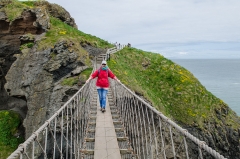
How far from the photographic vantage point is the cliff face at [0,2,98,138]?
42.1 ft

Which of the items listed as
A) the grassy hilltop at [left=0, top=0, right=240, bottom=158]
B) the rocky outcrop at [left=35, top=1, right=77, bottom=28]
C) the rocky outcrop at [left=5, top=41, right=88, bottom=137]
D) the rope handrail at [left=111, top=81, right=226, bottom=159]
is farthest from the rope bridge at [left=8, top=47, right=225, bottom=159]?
the rocky outcrop at [left=35, top=1, right=77, bottom=28]

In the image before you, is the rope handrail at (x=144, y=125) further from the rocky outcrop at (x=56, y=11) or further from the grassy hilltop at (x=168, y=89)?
the rocky outcrop at (x=56, y=11)

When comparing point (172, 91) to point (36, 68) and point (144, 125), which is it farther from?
point (144, 125)

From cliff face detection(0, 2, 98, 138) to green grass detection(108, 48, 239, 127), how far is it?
3777mm

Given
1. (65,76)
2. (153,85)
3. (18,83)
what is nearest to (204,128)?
(153,85)

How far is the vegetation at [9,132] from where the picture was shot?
14892 mm

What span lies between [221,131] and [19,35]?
18081 millimetres

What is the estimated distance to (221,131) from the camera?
53.8ft

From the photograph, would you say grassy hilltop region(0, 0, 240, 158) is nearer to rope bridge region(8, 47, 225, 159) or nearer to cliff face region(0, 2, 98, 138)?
cliff face region(0, 2, 98, 138)

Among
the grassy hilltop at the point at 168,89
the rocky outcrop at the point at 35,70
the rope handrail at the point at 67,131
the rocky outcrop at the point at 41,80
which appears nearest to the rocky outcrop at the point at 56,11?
the grassy hilltop at the point at 168,89

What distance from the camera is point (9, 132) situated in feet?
52.7

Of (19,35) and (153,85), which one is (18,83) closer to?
(19,35)

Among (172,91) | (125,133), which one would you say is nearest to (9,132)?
(125,133)

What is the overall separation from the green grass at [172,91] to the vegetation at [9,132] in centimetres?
833
